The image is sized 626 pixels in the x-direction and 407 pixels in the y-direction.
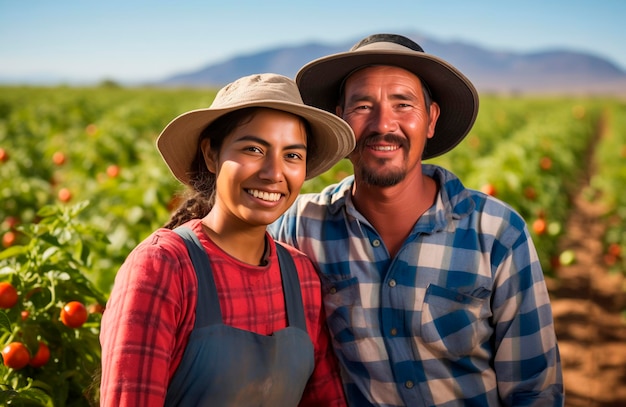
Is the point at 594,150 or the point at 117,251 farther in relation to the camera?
the point at 594,150

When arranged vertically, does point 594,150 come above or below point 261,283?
below

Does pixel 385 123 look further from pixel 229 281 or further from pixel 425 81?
pixel 229 281

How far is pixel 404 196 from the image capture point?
2488mm

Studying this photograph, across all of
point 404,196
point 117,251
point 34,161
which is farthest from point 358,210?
point 34,161

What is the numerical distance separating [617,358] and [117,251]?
13.7 ft

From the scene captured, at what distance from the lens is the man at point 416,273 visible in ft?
7.57

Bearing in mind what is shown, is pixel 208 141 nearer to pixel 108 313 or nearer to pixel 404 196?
pixel 108 313

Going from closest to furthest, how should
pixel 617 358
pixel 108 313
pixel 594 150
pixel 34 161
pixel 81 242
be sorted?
pixel 108 313 < pixel 81 242 < pixel 617 358 < pixel 34 161 < pixel 594 150

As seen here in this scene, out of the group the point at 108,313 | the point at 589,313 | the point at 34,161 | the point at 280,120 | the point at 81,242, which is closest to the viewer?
the point at 108,313

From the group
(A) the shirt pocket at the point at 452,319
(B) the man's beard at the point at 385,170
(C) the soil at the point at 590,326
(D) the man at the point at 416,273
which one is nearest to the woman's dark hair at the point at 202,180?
(B) the man's beard at the point at 385,170

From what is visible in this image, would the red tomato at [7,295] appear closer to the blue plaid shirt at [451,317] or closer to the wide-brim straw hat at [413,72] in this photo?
the blue plaid shirt at [451,317]

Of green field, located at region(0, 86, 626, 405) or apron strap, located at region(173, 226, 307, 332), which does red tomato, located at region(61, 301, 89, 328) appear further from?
apron strap, located at region(173, 226, 307, 332)

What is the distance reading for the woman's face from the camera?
192 centimetres

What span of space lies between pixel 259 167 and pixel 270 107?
188 millimetres
